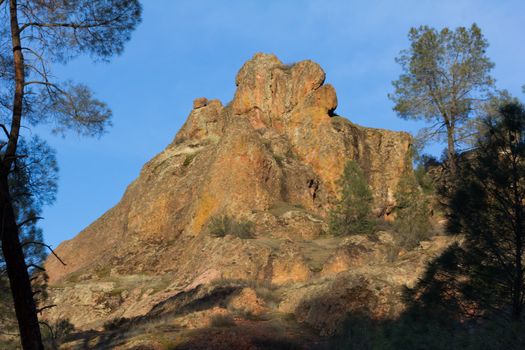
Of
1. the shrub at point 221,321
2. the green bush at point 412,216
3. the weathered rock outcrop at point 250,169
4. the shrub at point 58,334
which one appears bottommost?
the shrub at point 221,321

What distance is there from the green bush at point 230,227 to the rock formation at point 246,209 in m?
0.58

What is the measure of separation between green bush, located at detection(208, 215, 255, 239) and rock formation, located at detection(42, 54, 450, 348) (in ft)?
1.89

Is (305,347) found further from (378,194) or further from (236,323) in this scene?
(378,194)

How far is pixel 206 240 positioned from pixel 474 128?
1764cm

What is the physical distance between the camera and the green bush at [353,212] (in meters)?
41.3

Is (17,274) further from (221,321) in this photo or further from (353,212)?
(353,212)

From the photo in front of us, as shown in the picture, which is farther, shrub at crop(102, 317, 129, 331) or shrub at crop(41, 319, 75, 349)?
shrub at crop(102, 317, 129, 331)

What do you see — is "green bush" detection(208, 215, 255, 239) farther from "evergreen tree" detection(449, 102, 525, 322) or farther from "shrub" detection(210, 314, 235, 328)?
"evergreen tree" detection(449, 102, 525, 322)

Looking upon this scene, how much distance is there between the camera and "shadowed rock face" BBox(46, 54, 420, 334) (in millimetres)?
35938

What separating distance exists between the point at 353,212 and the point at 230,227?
318 inches

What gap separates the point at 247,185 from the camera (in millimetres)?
45812

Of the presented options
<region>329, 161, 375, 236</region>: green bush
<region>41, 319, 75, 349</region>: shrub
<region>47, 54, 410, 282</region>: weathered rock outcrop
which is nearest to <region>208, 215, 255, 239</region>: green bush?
<region>47, 54, 410, 282</region>: weathered rock outcrop

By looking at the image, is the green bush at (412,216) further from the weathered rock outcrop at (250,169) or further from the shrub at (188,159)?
the shrub at (188,159)

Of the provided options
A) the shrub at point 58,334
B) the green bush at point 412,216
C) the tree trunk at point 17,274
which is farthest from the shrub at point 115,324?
the green bush at point 412,216
